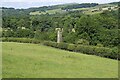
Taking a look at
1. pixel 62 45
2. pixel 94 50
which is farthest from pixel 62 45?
pixel 94 50

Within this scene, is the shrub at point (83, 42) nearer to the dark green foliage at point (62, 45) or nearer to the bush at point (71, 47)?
the dark green foliage at point (62, 45)

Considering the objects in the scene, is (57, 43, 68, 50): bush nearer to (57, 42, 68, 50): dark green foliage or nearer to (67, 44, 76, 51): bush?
(57, 42, 68, 50): dark green foliage

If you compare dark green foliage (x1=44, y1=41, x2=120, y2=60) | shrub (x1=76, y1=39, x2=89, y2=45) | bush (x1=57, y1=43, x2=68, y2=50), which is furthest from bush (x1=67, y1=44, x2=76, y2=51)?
shrub (x1=76, y1=39, x2=89, y2=45)

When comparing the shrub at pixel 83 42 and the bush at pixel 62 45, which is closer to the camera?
the bush at pixel 62 45

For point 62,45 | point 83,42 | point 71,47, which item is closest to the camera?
point 71,47

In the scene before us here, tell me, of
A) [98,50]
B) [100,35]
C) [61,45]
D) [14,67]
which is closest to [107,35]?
[100,35]

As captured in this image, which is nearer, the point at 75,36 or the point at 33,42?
the point at 33,42

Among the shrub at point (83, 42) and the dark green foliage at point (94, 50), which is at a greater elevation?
the dark green foliage at point (94, 50)

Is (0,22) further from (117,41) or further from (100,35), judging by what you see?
(117,41)

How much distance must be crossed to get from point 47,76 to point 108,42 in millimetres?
45334

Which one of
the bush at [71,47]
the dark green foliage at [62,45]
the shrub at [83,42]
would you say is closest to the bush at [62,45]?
the dark green foliage at [62,45]

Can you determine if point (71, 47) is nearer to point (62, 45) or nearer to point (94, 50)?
point (62, 45)

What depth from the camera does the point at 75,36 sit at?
2805 inches

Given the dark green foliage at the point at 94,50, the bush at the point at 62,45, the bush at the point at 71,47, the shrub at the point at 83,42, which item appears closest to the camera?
the dark green foliage at the point at 94,50
